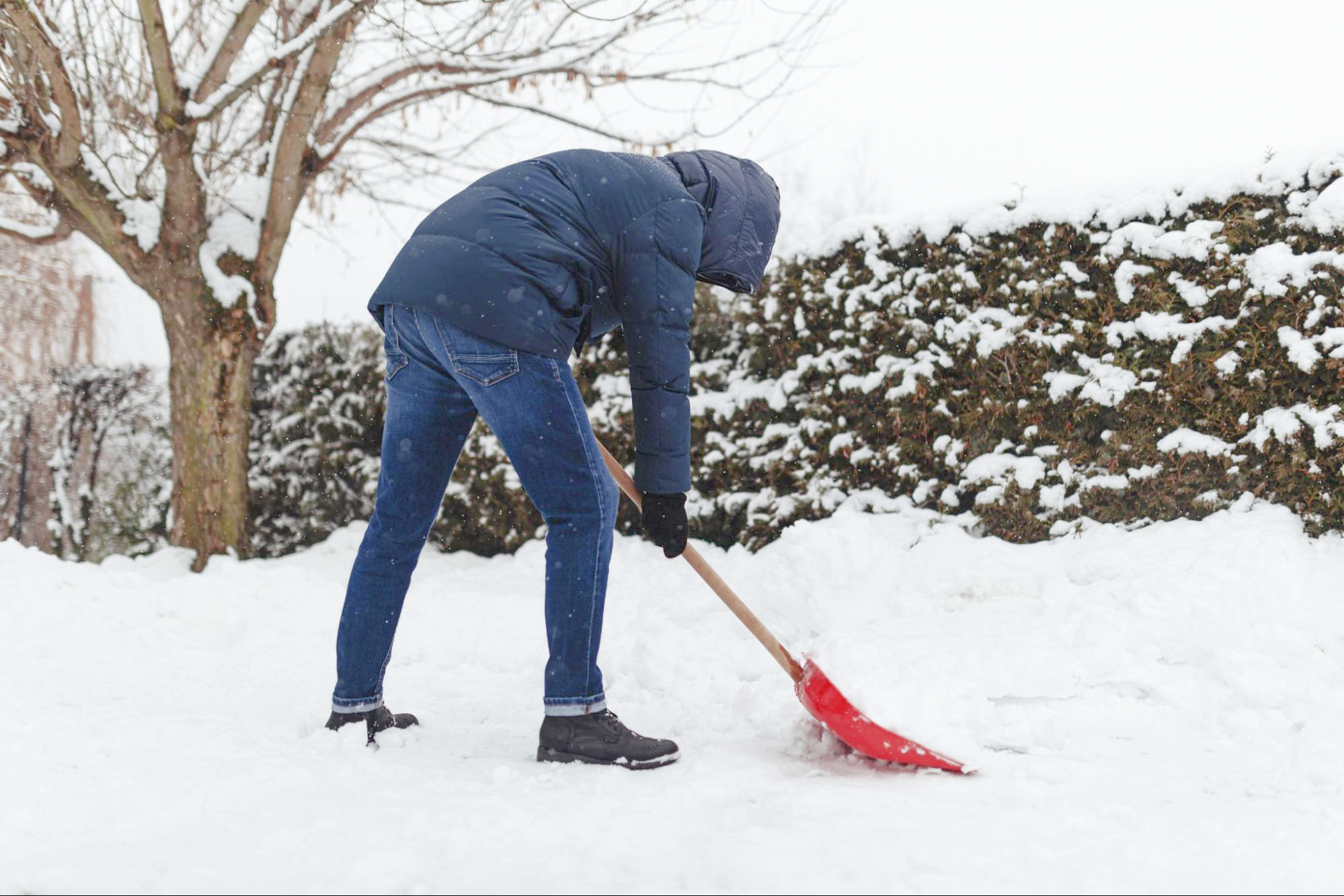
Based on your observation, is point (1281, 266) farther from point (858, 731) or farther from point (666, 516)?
point (666, 516)

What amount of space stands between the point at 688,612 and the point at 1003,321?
1.92 metres

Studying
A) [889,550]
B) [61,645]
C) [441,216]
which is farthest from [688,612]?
[61,645]

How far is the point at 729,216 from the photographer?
2379 mm

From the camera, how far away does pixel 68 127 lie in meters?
5.18

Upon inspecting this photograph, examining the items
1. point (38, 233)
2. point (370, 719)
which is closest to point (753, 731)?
point (370, 719)

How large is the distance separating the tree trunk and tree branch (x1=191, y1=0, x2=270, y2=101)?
4.28 feet

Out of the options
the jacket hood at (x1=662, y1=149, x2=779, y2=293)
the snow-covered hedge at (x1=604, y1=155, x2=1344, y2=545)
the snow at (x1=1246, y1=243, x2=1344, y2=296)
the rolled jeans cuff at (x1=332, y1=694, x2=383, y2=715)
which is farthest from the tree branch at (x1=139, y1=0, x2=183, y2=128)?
the snow at (x1=1246, y1=243, x2=1344, y2=296)

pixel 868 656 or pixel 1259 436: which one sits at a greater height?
pixel 1259 436

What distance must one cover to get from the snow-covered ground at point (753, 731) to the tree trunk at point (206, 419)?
112cm

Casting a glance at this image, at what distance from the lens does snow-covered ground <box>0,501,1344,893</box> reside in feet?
5.11

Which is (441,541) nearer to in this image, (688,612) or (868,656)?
(688,612)

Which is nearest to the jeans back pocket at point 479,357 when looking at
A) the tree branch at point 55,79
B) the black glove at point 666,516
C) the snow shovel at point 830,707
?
the snow shovel at point 830,707

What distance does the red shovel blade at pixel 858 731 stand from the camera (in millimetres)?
2117

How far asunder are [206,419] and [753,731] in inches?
178
